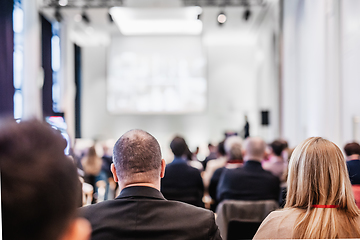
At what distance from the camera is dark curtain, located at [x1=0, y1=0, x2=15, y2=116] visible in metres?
6.75

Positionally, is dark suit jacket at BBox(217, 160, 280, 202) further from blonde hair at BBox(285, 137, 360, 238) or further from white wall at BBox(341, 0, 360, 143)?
white wall at BBox(341, 0, 360, 143)

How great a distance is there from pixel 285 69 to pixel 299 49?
3.47ft

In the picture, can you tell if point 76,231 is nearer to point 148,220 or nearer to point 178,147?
point 148,220

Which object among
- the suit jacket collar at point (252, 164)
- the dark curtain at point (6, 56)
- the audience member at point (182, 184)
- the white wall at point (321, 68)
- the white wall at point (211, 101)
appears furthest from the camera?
the white wall at point (211, 101)

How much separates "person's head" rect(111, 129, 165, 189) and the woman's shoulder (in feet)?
1.63

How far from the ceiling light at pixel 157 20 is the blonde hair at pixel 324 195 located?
25.8 ft

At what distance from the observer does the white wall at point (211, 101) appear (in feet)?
40.5

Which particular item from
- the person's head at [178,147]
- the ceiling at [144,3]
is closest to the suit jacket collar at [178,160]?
the person's head at [178,147]

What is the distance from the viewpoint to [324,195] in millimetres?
1392

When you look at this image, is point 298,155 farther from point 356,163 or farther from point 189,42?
point 189,42

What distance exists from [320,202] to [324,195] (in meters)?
0.04

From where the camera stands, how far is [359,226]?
138cm

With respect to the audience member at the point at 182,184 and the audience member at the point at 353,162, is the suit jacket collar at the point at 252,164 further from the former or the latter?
the audience member at the point at 353,162

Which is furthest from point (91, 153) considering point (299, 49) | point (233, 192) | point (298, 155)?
point (299, 49)
